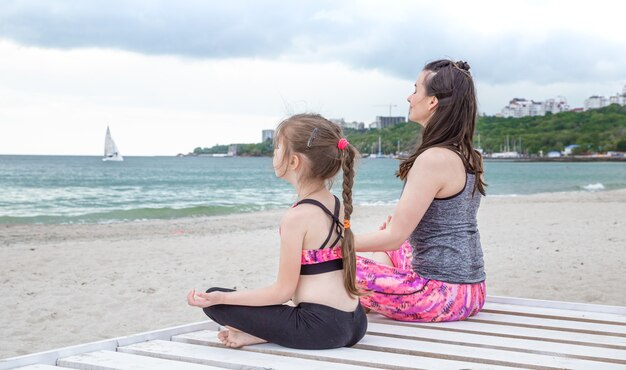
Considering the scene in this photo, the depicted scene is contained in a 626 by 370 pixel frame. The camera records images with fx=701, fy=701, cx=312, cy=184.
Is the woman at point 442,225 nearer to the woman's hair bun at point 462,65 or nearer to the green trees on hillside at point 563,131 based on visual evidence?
the woman's hair bun at point 462,65

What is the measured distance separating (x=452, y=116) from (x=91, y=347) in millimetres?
1967

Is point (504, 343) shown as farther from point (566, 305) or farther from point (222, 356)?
point (222, 356)

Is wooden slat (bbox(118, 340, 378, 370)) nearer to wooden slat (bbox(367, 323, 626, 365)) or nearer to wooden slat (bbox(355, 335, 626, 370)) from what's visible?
wooden slat (bbox(355, 335, 626, 370))

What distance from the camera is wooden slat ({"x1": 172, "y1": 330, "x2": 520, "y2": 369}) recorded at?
2.66 metres

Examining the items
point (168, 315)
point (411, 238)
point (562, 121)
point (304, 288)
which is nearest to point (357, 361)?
point (304, 288)

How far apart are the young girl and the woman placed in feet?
1.63

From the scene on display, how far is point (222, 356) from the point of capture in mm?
2850

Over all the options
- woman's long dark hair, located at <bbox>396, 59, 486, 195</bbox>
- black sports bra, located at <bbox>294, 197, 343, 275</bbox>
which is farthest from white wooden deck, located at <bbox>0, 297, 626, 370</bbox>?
woman's long dark hair, located at <bbox>396, 59, 486, 195</bbox>

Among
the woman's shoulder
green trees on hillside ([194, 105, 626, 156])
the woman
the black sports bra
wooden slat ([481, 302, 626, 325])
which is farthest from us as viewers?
green trees on hillside ([194, 105, 626, 156])

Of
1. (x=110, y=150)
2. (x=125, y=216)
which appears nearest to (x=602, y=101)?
(x=110, y=150)

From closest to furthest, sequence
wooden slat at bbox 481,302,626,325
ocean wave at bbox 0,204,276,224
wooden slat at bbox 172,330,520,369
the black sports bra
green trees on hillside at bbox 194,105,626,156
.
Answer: wooden slat at bbox 172,330,520,369 < the black sports bra < wooden slat at bbox 481,302,626,325 < ocean wave at bbox 0,204,276,224 < green trees on hillside at bbox 194,105,626,156

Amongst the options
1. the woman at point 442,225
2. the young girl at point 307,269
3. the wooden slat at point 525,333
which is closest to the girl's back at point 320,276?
the young girl at point 307,269

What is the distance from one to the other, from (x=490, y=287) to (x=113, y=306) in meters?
3.82

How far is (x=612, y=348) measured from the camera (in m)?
3.00
